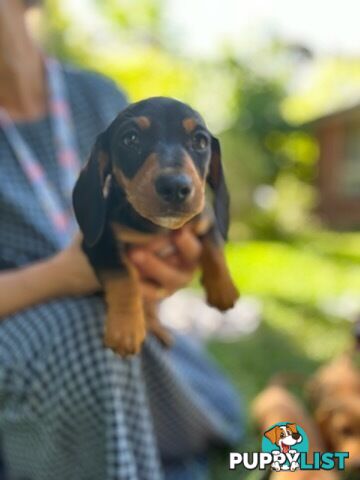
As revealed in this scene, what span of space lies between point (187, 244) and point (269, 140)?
77.7 inches

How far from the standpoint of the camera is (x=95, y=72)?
137 centimetres

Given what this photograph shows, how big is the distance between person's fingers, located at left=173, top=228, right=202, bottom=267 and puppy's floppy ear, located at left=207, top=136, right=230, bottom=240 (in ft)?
0.20

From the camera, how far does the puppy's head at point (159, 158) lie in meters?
0.53

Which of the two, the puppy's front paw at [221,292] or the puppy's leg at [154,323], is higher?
the puppy's leg at [154,323]

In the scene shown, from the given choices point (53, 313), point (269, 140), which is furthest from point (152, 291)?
point (269, 140)

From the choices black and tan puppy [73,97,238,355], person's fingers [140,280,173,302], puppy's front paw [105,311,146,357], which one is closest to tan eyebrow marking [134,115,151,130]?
black and tan puppy [73,97,238,355]

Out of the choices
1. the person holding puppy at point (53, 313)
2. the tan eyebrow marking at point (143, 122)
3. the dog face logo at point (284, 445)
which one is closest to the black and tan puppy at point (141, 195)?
the tan eyebrow marking at point (143, 122)

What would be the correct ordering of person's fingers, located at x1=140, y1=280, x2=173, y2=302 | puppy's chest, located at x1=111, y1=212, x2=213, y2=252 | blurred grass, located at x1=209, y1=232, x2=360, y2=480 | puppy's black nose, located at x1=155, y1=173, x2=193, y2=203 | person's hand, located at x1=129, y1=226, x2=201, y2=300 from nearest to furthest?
puppy's black nose, located at x1=155, y1=173, x2=193, y2=203 < puppy's chest, located at x1=111, y1=212, x2=213, y2=252 < person's hand, located at x1=129, y1=226, x2=201, y2=300 < person's fingers, located at x1=140, y1=280, x2=173, y2=302 < blurred grass, located at x1=209, y1=232, x2=360, y2=480

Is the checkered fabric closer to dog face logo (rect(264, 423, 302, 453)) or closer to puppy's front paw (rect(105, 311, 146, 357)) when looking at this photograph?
puppy's front paw (rect(105, 311, 146, 357))

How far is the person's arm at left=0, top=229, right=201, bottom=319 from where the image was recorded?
2.62ft

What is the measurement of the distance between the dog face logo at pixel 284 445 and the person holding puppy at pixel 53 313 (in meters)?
0.43

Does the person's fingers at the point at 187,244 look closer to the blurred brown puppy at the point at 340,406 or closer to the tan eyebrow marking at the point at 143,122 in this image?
the tan eyebrow marking at the point at 143,122

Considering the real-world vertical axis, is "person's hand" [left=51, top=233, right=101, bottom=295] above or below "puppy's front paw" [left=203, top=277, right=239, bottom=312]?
above

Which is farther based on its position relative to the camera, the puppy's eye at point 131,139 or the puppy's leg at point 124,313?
the puppy's leg at point 124,313
